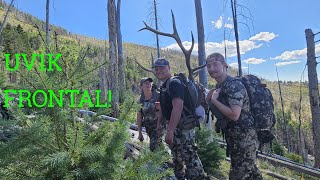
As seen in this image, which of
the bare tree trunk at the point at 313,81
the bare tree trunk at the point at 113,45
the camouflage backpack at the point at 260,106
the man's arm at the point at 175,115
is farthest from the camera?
the bare tree trunk at the point at 113,45

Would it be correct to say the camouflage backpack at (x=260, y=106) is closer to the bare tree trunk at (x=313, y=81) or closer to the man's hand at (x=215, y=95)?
the man's hand at (x=215, y=95)

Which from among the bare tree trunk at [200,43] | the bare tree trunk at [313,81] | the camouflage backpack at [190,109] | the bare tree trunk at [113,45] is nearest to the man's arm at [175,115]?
the camouflage backpack at [190,109]

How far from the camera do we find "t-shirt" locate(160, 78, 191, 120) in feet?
11.7

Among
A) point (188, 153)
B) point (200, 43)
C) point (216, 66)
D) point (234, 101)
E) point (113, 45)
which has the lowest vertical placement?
point (188, 153)

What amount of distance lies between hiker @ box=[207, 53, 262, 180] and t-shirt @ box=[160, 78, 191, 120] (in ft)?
1.27

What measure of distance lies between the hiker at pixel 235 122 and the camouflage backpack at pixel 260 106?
2.5 inches

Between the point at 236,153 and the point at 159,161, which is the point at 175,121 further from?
the point at 159,161

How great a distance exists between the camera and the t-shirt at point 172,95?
3.58 meters

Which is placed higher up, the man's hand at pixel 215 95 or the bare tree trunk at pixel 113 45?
the bare tree trunk at pixel 113 45

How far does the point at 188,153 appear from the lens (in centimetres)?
382

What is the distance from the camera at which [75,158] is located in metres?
1.60

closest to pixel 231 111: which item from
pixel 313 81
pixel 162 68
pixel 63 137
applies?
pixel 162 68

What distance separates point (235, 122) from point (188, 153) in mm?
813

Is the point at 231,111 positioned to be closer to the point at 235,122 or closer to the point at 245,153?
the point at 235,122
